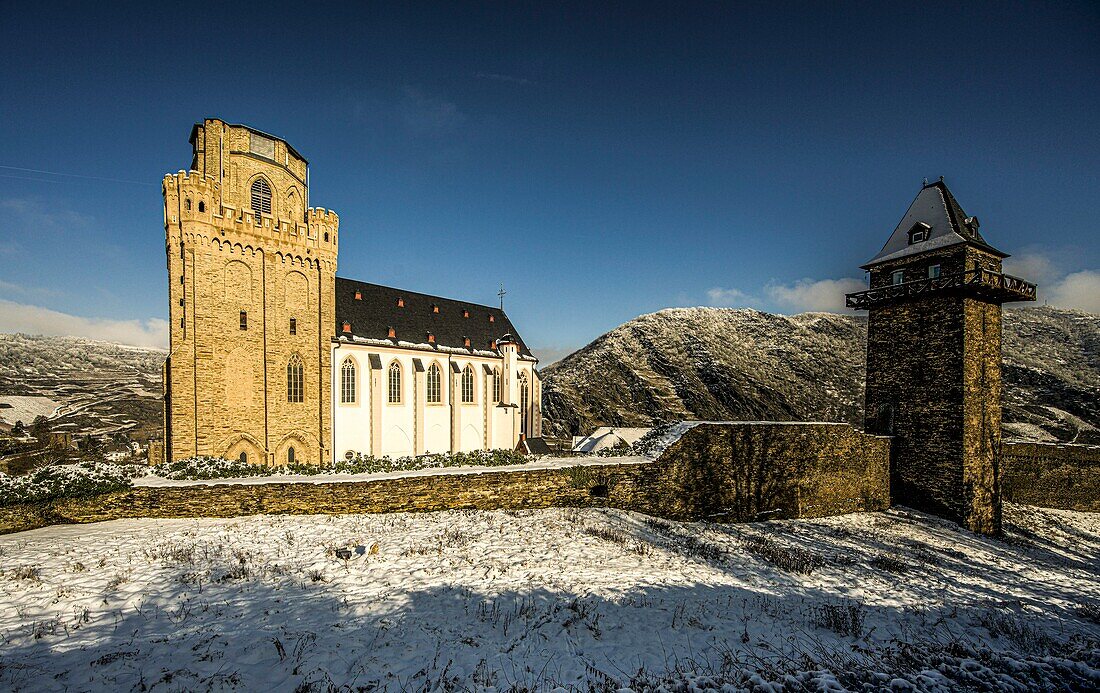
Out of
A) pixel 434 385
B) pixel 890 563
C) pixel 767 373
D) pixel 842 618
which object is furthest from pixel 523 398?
pixel 767 373

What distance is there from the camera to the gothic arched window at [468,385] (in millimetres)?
32969

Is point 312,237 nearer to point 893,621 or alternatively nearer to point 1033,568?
point 893,621

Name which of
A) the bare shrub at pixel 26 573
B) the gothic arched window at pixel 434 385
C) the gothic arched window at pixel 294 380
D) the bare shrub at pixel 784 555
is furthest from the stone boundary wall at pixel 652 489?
the gothic arched window at pixel 434 385

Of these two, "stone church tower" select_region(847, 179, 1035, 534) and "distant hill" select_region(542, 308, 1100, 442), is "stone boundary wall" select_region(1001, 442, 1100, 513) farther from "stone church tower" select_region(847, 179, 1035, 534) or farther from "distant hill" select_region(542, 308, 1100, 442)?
"distant hill" select_region(542, 308, 1100, 442)

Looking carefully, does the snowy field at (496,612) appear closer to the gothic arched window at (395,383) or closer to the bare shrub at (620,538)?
the bare shrub at (620,538)

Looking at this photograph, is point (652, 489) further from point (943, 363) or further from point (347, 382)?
point (347, 382)

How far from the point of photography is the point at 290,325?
954 inches

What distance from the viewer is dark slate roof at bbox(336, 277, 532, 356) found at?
28.9 m

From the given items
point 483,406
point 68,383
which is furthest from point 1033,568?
point 68,383

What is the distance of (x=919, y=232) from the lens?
67.5ft

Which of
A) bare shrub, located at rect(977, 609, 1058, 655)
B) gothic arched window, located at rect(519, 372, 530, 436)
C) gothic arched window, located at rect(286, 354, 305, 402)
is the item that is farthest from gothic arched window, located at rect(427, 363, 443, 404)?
bare shrub, located at rect(977, 609, 1058, 655)

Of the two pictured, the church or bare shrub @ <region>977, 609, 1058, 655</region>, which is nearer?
bare shrub @ <region>977, 609, 1058, 655</region>

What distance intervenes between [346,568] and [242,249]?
20.8 m

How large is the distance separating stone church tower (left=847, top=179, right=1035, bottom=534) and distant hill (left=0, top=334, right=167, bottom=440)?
140ft
